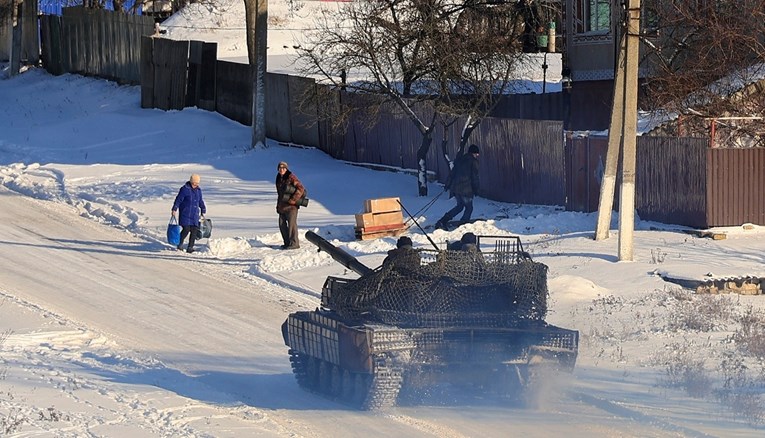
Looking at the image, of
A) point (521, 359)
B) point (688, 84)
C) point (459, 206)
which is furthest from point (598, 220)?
point (521, 359)

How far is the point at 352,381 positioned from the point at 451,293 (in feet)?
4.19

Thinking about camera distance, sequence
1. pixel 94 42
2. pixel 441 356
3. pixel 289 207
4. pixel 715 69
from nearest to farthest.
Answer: pixel 441 356, pixel 289 207, pixel 715 69, pixel 94 42

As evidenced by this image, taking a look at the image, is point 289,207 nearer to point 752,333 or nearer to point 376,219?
point 376,219

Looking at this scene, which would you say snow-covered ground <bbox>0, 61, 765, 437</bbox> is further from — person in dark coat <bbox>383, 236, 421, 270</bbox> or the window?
the window

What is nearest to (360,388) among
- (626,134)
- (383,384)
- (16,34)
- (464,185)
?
(383,384)

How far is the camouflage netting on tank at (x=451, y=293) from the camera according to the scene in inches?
453

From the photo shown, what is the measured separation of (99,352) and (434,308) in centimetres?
450

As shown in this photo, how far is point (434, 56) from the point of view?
2750 centimetres

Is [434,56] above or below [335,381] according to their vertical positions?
above

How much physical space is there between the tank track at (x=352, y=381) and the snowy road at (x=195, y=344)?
12 cm

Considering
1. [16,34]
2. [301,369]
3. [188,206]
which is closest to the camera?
[301,369]

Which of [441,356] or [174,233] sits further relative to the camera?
[174,233]

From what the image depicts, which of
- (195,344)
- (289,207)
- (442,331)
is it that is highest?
(289,207)

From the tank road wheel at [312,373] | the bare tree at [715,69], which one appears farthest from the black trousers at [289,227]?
the tank road wheel at [312,373]
